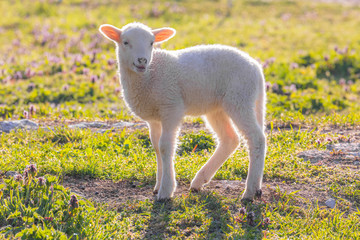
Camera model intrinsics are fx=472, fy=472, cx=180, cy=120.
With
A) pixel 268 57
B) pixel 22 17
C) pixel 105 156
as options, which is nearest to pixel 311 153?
pixel 105 156

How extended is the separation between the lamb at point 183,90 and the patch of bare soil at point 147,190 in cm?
19

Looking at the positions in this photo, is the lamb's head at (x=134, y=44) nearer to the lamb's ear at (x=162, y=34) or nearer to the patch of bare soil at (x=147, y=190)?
the lamb's ear at (x=162, y=34)

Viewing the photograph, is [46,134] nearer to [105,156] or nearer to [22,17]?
[105,156]

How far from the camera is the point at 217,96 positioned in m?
5.43

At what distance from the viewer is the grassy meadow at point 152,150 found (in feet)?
15.1

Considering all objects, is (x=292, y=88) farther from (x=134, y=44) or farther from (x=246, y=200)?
(x=134, y=44)

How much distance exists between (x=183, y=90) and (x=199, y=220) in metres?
1.47

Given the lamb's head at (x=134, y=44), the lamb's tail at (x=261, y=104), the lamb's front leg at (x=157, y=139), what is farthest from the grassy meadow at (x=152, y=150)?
the lamb's head at (x=134, y=44)

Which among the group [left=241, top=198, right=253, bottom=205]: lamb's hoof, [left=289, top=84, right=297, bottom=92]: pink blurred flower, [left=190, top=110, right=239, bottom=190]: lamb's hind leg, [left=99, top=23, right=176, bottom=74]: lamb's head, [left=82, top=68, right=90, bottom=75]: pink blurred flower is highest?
[left=99, top=23, right=176, bottom=74]: lamb's head

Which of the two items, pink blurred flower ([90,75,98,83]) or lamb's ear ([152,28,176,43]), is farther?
pink blurred flower ([90,75,98,83])

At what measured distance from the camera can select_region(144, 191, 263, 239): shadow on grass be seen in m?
4.54

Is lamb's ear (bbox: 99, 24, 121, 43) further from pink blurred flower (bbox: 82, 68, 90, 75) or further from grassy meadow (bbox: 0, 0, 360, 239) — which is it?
pink blurred flower (bbox: 82, 68, 90, 75)

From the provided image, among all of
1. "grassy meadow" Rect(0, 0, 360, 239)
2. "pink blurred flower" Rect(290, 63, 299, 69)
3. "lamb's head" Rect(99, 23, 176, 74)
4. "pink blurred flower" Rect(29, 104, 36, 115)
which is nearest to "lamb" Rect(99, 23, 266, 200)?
"lamb's head" Rect(99, 23, 176, 74)

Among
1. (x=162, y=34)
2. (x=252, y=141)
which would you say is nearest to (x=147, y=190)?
(x=252, y=141)
